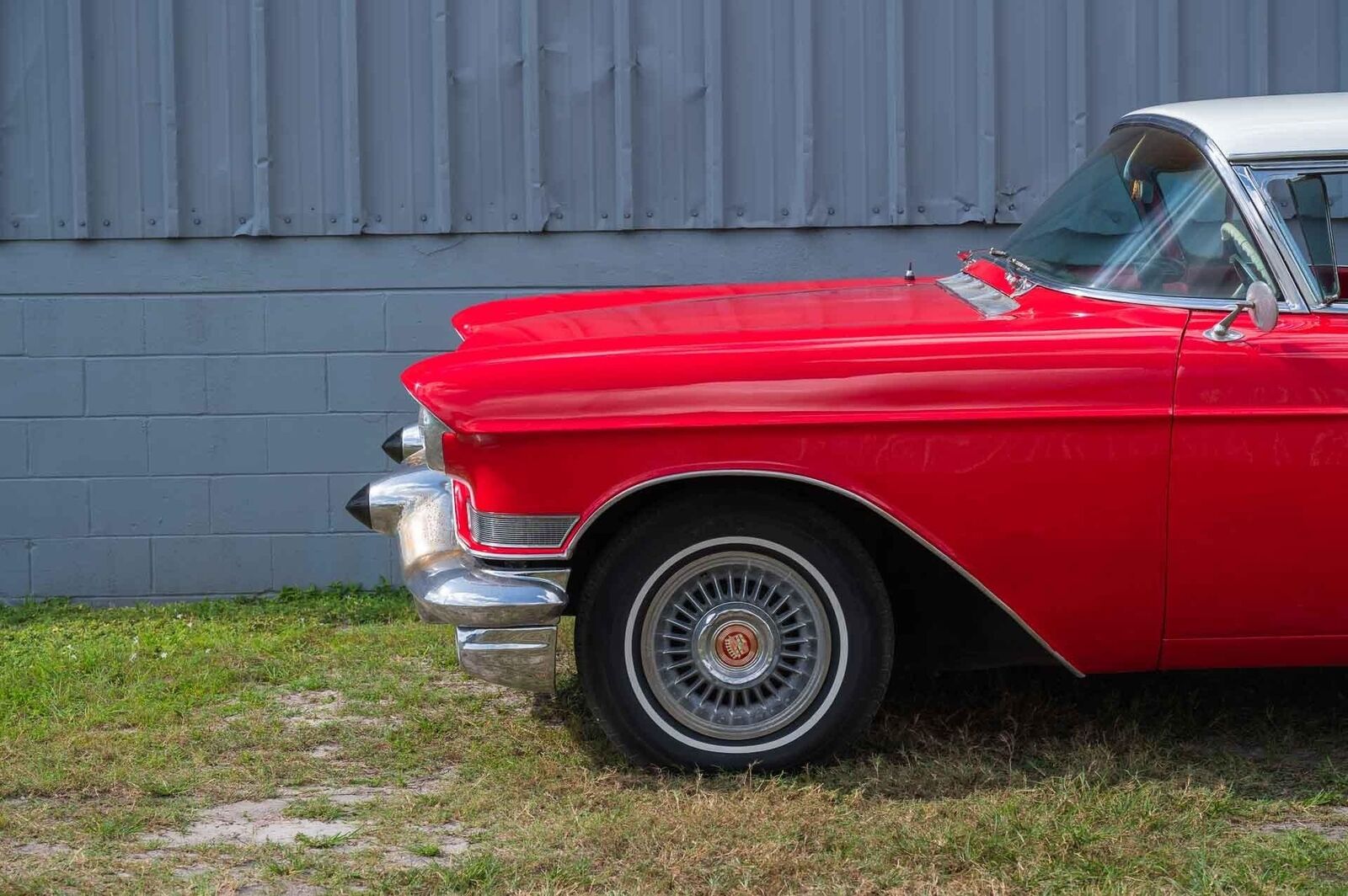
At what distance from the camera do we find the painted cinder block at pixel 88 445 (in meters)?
6.09

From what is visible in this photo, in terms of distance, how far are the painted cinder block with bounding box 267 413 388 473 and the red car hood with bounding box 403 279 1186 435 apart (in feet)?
7.86

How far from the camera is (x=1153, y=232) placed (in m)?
3.94

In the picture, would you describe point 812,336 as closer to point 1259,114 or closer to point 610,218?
point 1259,114

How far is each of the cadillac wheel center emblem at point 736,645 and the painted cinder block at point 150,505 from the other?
3062 millimetres

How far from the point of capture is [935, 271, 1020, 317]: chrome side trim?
401 cm

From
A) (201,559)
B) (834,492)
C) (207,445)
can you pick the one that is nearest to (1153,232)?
(834,492)

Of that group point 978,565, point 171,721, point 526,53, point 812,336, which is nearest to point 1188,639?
point 978,565

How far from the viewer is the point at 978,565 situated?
3.72m

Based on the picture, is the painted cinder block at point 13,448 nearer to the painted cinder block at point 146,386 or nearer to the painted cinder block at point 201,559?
the painted cinder block at point 146,386

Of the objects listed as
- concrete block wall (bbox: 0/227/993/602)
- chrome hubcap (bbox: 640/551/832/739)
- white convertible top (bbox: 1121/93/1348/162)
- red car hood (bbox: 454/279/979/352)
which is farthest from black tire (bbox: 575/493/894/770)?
concrete block wall (bbox: 0/227/993/602)

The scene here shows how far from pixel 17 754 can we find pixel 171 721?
1.51ft

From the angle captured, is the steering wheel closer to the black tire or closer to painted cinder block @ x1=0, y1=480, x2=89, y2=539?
the black tire

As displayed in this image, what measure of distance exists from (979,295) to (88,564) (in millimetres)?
3856

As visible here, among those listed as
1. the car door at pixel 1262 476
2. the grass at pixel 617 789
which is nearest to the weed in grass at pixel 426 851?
the grass at pixel 617 789
